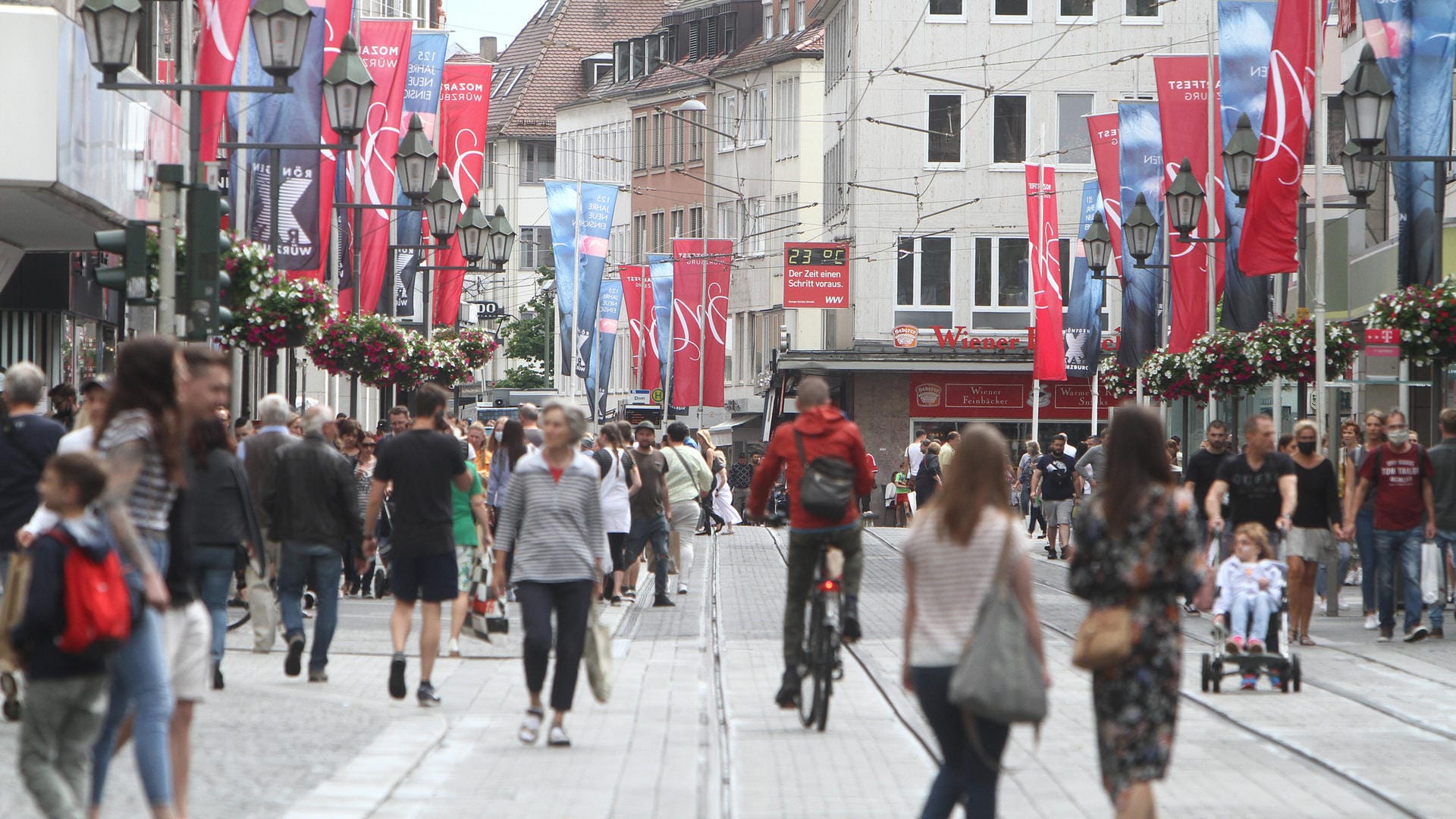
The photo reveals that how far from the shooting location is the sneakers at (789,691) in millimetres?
12219

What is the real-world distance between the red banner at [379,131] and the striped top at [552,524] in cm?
1789

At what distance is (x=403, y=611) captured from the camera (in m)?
12.6

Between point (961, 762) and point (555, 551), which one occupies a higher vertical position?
point (555, 551)

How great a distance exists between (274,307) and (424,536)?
862 centimetres

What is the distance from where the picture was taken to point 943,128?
183 ft

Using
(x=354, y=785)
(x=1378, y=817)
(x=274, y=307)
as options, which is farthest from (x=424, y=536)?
(x=274, y=307)

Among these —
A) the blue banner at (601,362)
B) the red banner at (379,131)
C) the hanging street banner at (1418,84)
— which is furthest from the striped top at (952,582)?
the blue banner at (601,362)

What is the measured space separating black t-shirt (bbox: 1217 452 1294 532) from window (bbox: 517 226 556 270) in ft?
280

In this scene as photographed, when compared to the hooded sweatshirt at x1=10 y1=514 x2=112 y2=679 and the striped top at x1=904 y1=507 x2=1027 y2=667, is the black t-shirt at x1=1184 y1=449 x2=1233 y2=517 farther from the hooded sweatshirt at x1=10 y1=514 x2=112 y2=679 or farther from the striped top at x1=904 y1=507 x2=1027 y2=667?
the hooded sweatshirt at x1=10 y1=514 x2=112 y2=679

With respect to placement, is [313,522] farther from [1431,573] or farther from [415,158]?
[415,158]

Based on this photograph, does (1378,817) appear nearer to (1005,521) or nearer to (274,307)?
(1005,521)

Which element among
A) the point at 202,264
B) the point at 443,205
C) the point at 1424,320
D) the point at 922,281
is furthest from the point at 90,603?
the point at 922,281

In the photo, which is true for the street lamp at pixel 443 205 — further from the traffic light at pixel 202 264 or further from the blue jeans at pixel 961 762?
the blue jeans at pixel 961 762

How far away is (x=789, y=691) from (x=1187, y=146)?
802 inches
